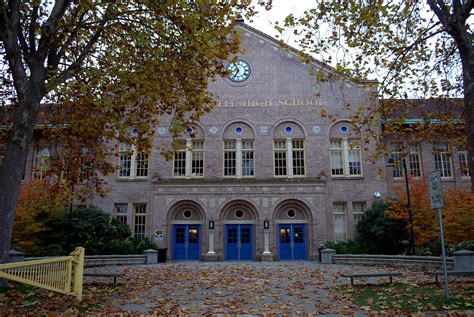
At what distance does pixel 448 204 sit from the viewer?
20438 mm

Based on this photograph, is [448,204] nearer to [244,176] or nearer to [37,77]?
[244,176]

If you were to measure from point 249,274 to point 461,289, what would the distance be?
7.94 metres

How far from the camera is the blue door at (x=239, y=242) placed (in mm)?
25469

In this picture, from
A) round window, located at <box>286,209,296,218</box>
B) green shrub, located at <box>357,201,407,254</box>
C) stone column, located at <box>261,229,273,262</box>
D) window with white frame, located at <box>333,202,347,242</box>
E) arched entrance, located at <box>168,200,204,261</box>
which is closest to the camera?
green shrub, located at <box>357,201,407,254</box>

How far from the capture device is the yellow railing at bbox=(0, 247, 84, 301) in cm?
721

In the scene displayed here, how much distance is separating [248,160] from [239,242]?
5540 mm

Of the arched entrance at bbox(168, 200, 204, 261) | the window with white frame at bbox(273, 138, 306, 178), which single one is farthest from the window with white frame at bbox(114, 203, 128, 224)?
the window with white frame at bbox(273, 138, 306, 178)

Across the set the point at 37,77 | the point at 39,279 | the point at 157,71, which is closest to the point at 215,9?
the point at 157,71

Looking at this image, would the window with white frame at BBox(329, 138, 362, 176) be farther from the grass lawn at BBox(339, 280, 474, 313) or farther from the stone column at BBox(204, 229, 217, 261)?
the grass lawn at BBox(339, 280, 474, 313)

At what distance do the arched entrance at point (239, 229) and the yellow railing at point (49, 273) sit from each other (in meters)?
16.8

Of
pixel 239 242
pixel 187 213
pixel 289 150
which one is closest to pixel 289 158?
pixel 289 150

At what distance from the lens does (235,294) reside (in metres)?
11.1

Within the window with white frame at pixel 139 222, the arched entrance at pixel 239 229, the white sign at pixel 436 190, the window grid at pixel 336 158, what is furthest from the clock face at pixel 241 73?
the white sign at pixel 436 190

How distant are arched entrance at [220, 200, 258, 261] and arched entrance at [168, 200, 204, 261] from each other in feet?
5.70
